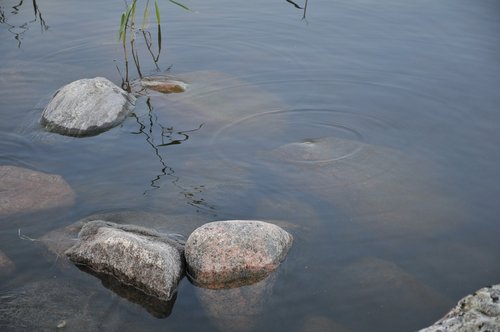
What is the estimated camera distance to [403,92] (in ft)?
25.2

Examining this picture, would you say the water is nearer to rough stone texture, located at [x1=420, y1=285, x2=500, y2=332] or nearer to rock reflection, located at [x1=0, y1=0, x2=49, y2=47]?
rock reflection, located at [x1=0, y1=0, x2=49, y2=47]

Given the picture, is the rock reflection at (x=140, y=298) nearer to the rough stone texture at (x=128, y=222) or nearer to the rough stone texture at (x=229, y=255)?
the rough stone texture at (x=229, y=255)

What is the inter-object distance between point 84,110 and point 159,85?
1.30 meters

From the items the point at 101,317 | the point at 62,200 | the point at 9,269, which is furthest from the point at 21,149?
the point at 101,317

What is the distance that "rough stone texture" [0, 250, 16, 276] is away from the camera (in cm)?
481

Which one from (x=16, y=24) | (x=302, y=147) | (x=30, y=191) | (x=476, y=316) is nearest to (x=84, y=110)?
(x=30, y=191)

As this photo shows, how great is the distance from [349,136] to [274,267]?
95.5 inches

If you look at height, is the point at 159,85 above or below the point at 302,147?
above

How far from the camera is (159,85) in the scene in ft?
25.8

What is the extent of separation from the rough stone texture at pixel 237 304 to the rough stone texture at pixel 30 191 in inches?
71.0

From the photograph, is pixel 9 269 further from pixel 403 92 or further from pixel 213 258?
pixel 403 92

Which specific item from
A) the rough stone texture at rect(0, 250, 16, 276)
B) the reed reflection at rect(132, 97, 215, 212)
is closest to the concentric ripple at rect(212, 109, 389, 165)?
the reed reflection at rect(132, 97, 215, 212)

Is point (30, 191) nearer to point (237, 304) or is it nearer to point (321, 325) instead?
point (237, 304)

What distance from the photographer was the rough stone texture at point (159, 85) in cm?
779
